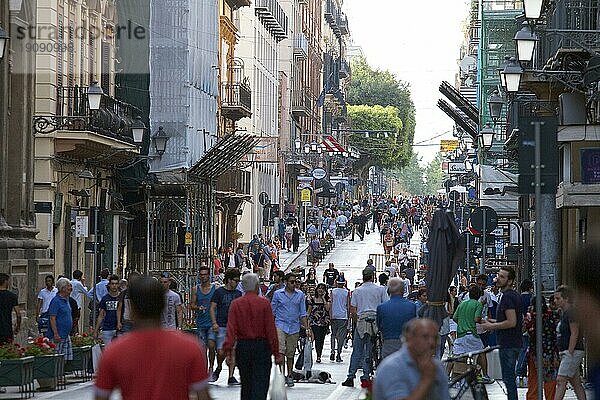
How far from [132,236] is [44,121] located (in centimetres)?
1442

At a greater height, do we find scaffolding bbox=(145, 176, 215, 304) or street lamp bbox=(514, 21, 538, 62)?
street lamp bbox=(514, 21, 538, 62)

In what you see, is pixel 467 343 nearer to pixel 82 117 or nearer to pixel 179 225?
pixel 82 117

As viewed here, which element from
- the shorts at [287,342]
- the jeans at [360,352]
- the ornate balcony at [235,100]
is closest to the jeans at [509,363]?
the shorts at [287,342]

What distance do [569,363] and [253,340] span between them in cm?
330

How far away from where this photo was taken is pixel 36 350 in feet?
70.0

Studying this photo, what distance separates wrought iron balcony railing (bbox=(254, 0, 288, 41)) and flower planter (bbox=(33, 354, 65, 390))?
55.3 metres

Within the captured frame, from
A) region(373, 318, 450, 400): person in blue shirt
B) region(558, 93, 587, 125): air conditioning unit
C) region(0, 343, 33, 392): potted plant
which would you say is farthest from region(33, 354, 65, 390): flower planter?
region(373, 318, 450, 400): person in blue shirt

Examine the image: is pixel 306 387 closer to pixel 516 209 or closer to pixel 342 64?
pixel 516 209

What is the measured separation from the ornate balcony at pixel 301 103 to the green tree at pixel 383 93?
48.5 meters

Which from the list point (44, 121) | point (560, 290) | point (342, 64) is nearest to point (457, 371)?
point (560, 290)

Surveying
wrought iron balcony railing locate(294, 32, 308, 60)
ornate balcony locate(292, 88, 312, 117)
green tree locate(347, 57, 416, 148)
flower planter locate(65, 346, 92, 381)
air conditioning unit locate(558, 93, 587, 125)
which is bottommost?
flower planter locate(65, 346, 92, 381)

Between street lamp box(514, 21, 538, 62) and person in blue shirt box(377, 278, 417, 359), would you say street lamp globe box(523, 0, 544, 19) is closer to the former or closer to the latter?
street lamp box(514, 21, 538, 62)

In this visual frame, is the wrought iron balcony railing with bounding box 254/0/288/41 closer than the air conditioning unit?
No

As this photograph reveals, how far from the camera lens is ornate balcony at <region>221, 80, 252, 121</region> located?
64562 millimetres
